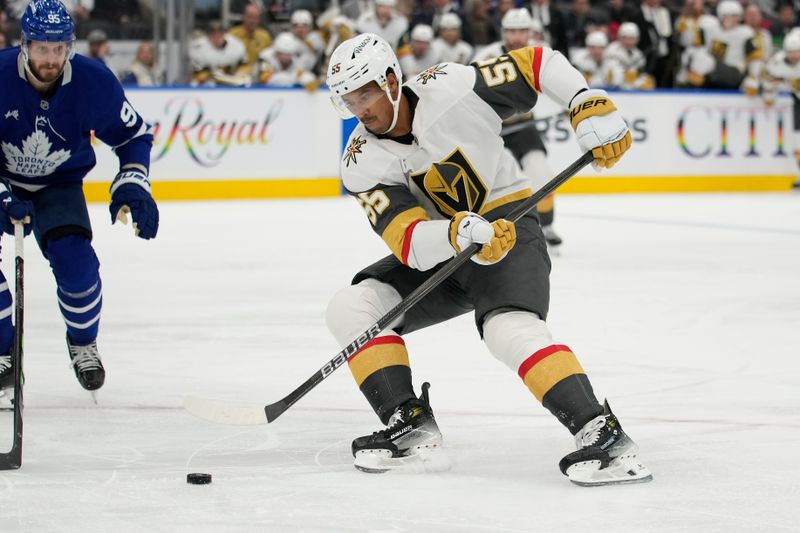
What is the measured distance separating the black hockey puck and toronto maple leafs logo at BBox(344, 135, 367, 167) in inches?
30.4

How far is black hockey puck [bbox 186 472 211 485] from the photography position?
8.70ft

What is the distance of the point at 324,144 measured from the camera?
9977 mm

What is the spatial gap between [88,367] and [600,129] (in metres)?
1.57

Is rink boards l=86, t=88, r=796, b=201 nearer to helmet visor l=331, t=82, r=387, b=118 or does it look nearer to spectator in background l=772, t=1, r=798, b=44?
spectator in background l=772, t=1, r=798, b=44

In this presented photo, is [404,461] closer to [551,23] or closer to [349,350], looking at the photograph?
[349,350]

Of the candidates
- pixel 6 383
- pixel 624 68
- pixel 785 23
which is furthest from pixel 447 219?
pixel 785 23

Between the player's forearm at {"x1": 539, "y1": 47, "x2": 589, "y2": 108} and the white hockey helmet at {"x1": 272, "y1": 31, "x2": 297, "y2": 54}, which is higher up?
the player's forearm at {"x1": 539, "y1": 47, "x2": 589, "y2": 108}

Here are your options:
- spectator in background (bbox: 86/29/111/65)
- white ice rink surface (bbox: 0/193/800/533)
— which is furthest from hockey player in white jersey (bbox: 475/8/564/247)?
spectator in background (bbox: 86/29/111/65)

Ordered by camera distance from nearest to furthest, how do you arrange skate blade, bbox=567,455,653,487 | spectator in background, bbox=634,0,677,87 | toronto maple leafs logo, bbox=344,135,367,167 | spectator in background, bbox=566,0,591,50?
skate blade, bbox=567,455,653,487 → toronto maple leafs logo, bbox=344,135,367,167 → spectator in background, bbox=634,0,677,87 → spectator in background, bbox=566,0,591,50

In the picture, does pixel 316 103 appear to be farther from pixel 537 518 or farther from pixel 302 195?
pixel 537 518

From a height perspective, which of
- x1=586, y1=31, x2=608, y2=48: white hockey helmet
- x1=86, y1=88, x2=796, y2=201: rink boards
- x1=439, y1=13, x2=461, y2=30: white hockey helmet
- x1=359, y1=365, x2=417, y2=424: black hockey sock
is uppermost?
x1=359, y1=365, x2=417, y2=424: black hockey sock

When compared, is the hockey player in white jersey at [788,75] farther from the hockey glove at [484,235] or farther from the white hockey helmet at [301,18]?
the hockey glove at [484,235]

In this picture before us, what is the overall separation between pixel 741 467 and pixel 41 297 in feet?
11.3

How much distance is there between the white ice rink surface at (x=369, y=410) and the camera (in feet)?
8.11
